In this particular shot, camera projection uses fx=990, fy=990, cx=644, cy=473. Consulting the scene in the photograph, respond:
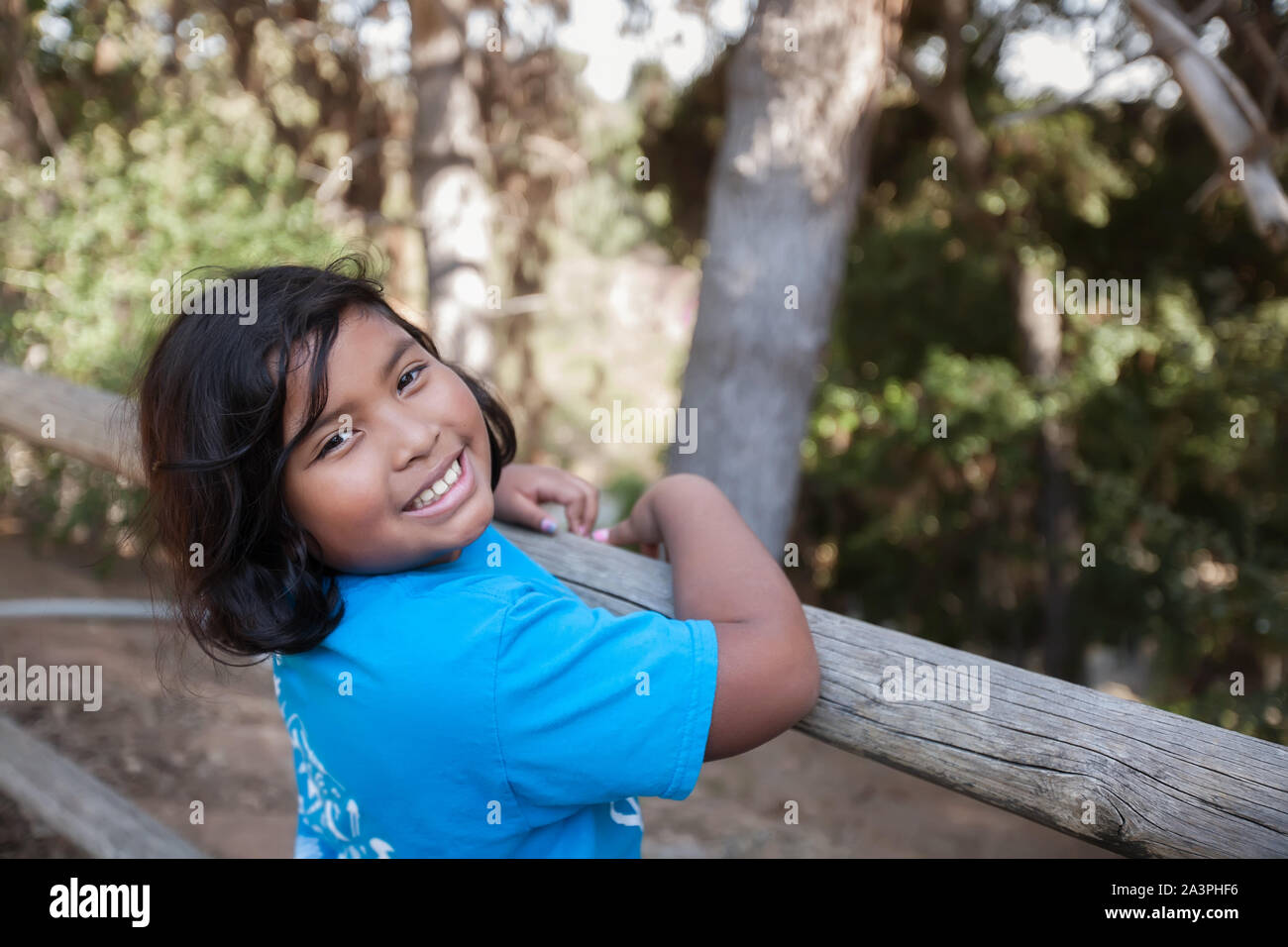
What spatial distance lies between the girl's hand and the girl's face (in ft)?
1.63

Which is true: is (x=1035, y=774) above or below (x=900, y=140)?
below

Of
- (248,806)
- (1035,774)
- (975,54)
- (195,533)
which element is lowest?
(248,806)

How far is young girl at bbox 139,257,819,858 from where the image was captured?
1.10m

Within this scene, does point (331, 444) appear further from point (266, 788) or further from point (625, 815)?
point (266, 788)

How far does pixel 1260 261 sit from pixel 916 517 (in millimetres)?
2160

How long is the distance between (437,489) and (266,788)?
3.11m

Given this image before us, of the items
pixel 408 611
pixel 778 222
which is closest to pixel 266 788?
pixel 778 222

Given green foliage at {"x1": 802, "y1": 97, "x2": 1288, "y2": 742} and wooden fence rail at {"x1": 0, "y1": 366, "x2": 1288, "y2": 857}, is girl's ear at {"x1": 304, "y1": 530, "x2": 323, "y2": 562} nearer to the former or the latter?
wooden fence rail at {"x1": 0, "y1": 366, "x2": 1288, "y2": 857}

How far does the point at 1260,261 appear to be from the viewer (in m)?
5.08

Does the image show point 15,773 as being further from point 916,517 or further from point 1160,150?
point 1160,150
